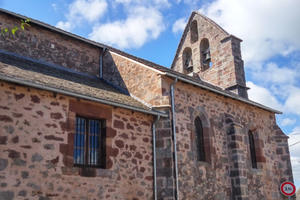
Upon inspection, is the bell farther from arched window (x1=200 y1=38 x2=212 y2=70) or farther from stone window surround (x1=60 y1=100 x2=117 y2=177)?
stone window surround (x1=60 y1=100 x2=117 y2=177)

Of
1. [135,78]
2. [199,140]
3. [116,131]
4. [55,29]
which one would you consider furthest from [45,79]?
[199,140]

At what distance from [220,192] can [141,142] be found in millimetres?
3797

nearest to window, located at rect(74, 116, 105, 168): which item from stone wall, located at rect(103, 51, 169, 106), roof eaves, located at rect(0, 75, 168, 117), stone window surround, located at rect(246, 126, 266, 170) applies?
roof eaves, located at rect(0, 75, 168, 117)

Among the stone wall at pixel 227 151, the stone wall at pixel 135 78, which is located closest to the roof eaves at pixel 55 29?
the stone wall at pixel 135 78

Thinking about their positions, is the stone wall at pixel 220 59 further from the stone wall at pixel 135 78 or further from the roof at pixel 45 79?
the roof at pixel 45 79

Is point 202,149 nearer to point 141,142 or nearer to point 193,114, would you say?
point 193,114

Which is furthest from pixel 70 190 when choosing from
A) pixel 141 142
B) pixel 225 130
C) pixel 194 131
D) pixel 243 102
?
pixel 243 102

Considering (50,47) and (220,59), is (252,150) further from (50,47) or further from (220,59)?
(50,47)

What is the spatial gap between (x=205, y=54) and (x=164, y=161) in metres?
10.8

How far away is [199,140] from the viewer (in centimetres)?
1264

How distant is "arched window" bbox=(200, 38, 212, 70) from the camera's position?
1977 cm

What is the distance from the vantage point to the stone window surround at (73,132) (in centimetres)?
886

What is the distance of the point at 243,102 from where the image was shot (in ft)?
49.0

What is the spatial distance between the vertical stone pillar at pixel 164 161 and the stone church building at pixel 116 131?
31 millimetres
